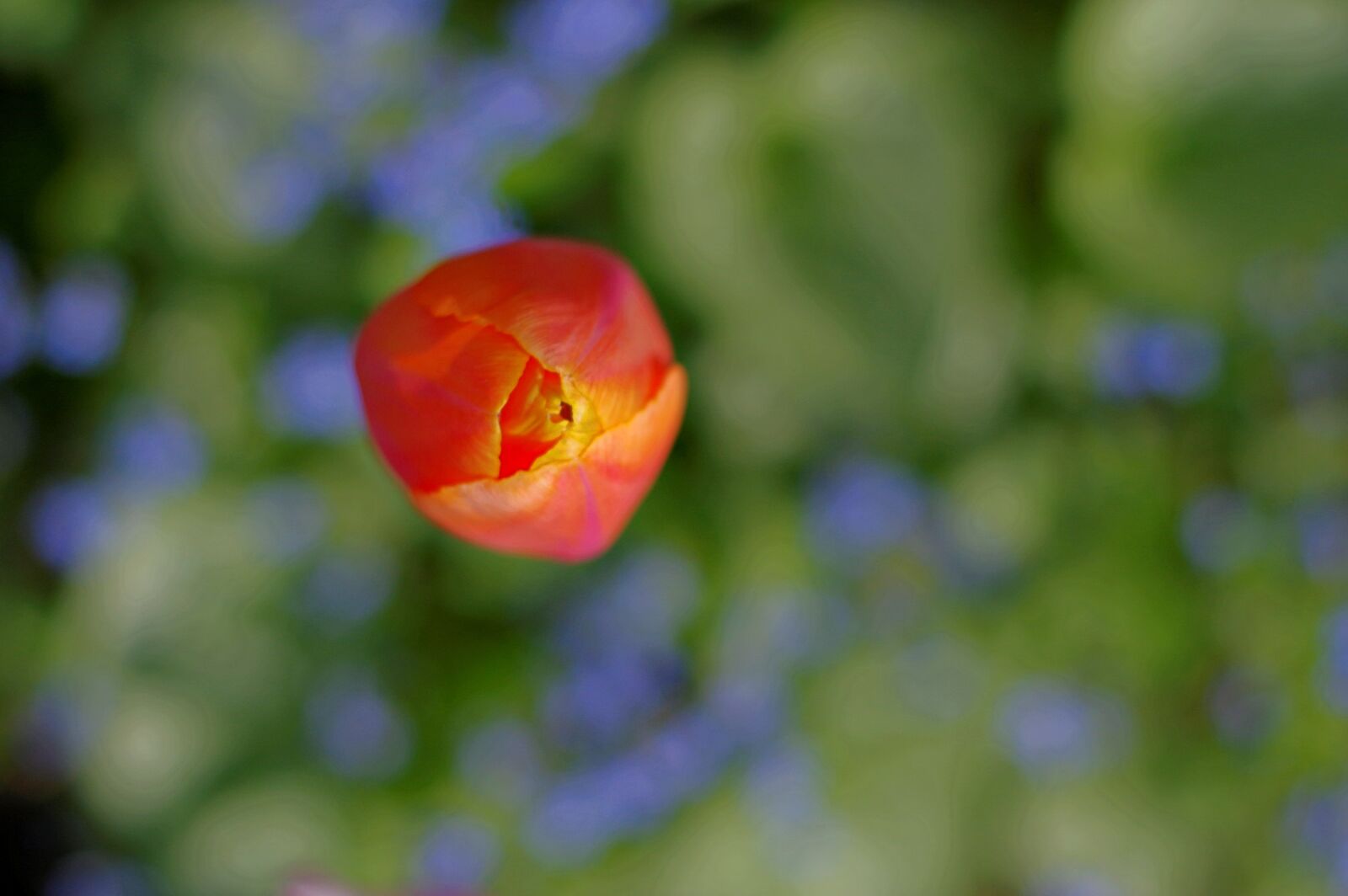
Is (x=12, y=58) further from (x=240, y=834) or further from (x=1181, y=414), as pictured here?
(x=1181, y=414)

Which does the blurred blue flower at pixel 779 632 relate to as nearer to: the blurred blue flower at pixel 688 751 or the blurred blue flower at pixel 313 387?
the blurred blue flower at pixel 688 751

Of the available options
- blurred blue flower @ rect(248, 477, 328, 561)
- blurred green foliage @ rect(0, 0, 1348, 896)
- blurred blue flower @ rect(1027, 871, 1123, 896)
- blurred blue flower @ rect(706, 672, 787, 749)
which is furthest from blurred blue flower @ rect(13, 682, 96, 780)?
blurred blue flower @ rect(1027, 871, 1123, 896)

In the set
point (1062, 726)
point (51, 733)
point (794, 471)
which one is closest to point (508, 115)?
point (794, 471)

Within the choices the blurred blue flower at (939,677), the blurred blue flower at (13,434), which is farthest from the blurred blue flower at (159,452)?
the blurred blue flower at (939,677)

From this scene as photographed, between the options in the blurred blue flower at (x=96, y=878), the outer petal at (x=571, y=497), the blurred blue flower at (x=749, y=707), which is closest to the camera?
the outer petal at (x=571, y=497)

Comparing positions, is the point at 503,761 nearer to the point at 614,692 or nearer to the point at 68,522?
the point at 614,692

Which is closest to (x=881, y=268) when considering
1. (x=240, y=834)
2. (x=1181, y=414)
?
(x=1181, y=414)
